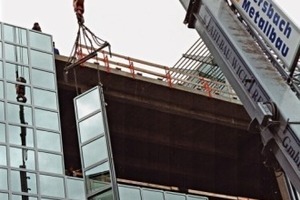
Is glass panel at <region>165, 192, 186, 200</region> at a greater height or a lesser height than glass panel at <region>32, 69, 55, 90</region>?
lesser

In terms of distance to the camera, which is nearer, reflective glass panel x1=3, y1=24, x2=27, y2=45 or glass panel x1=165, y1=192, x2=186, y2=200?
reflective glass panel x1=3, y1=24, x2=27, y2=45

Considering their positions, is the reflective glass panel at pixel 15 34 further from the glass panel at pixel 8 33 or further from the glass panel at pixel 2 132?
the glass panel at pixel 2 132

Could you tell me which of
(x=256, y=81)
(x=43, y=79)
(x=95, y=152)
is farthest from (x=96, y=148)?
(x=43, y=79)

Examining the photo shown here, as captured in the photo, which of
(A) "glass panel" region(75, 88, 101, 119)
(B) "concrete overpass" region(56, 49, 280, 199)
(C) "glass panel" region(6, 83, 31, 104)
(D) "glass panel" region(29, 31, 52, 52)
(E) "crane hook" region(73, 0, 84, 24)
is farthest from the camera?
(B) "concrete overpass" region(56, 49, 280, 199)

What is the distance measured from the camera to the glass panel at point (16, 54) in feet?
70.1

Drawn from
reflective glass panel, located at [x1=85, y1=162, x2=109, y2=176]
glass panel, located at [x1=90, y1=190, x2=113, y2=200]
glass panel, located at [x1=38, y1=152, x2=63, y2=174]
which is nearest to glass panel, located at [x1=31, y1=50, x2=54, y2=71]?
glass panel, located at [x1=38, y1=152, x2=63, y2=174]

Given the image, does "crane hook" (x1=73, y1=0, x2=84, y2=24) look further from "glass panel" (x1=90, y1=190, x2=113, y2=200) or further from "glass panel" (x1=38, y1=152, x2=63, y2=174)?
"glass panel" (x1=38, y1=152, x2=63, y2=174)

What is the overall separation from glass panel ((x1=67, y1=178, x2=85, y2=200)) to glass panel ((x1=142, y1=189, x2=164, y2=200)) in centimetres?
342

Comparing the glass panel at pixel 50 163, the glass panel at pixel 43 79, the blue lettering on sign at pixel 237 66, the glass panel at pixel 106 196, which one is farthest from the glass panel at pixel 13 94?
the blue lettering on sign at pixel 237 66

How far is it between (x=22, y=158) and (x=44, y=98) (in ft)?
8.52

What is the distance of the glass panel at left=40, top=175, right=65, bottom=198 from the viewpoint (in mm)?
19158

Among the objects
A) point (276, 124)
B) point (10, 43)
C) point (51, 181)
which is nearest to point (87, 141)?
point (51, 181)

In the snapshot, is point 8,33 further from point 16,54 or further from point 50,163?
point 50,163

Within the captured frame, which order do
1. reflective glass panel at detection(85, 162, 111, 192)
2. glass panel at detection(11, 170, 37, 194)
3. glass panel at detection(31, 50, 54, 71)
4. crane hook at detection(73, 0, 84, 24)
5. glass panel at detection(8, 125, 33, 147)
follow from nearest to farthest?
reflective glass panel at detection(85, 162, 111, 192) → crane hook at detection(73, 0, 84, 24) → glass panel at detection(11, 170, 37, 194) → glass panel at detection(8, 125, 33, 147) → glass panel at detection(31, 50, 54, 71)
